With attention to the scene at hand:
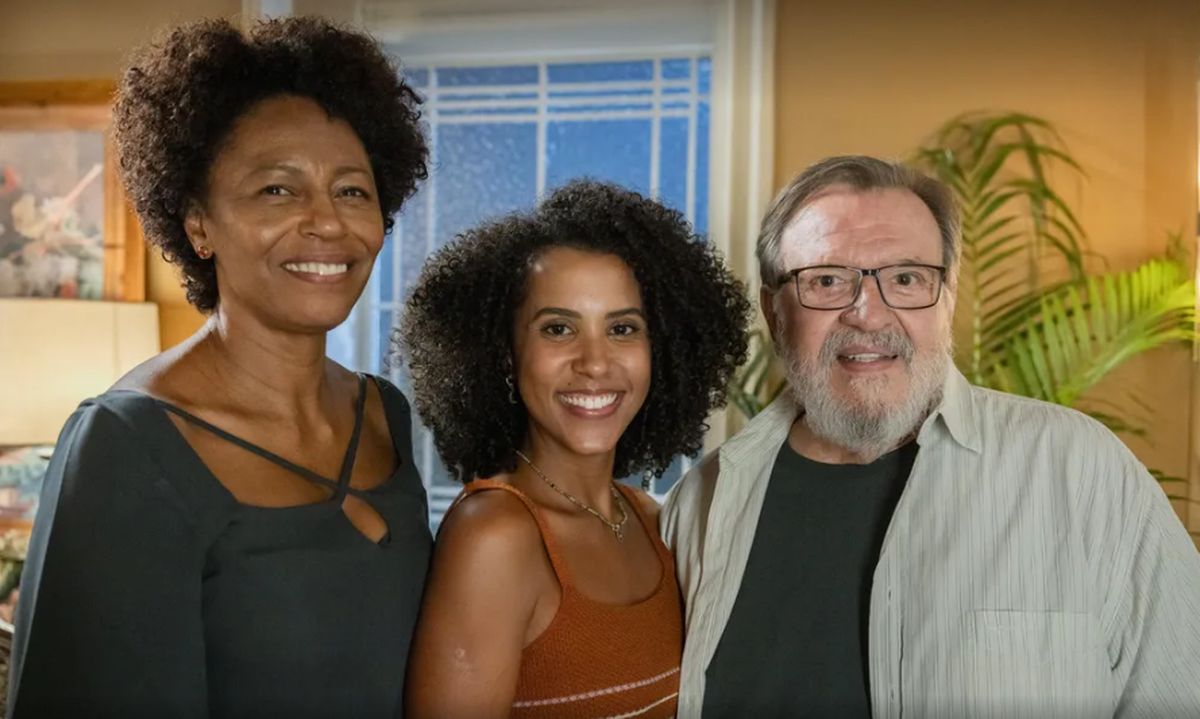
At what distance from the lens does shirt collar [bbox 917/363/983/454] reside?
5.60ft

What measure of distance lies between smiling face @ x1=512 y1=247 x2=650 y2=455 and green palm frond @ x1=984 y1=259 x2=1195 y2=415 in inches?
74.0

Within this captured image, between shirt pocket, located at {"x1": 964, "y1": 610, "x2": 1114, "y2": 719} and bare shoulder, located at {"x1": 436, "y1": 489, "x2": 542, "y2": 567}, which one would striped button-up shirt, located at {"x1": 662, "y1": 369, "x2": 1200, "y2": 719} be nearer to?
shirt pocket, located at {"x1": 964, "y1": 610, "x2": 1114, "y2": 719}

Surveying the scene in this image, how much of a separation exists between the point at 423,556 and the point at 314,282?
1.38 feet

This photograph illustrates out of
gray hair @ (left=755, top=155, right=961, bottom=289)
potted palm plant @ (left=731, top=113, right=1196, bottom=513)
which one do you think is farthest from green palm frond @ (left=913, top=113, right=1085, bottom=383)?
gray hair @ (left=755, top=155, right=961, bottom=289)

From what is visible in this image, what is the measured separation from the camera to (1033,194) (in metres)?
3.29

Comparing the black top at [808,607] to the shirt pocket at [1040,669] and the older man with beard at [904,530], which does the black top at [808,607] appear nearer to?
the older man with beard at [904,530]

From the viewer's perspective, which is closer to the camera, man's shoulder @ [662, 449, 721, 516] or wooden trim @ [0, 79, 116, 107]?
man's shoulder @ [662, 449, 721, 516]

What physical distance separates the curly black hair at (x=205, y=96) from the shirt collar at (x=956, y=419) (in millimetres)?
960

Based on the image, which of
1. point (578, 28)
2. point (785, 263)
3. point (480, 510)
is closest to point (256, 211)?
point (480, 510)

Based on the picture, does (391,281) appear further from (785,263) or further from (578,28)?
(785,263)

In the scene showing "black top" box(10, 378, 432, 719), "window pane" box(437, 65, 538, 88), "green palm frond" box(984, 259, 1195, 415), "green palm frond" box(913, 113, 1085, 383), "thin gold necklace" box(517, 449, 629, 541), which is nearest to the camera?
"black top" box(10, 378, 432, 719)

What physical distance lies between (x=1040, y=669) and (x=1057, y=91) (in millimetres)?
2348

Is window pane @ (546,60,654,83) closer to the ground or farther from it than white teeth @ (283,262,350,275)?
farther from it

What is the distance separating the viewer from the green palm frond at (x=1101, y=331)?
3.17 metres
